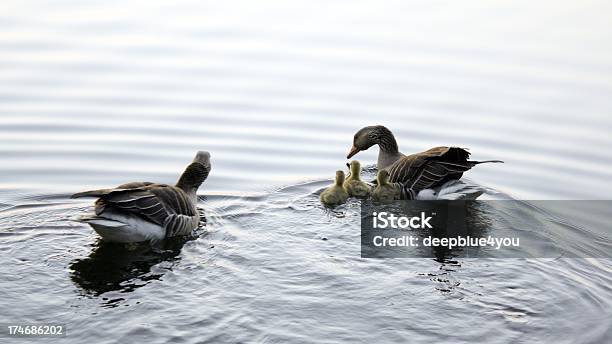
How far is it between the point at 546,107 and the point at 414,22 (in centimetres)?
514

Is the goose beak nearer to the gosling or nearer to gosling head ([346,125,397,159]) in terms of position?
gosling head ([346,125,397,159])

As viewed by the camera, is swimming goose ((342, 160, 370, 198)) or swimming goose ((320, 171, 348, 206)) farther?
swimming goose ((342, 160, 370, 198))

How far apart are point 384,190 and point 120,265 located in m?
4.27

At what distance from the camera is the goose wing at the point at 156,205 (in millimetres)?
10250

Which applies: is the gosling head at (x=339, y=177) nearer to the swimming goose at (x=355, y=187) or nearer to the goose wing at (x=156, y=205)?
the swimming goose at (x=355, y=187)

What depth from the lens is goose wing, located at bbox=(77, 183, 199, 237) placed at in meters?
10.2

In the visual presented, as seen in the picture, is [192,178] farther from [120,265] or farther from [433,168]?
[433,168]

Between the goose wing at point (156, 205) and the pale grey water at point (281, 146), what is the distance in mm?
322

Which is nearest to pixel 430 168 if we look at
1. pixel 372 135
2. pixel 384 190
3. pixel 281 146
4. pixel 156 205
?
pixel 384 190

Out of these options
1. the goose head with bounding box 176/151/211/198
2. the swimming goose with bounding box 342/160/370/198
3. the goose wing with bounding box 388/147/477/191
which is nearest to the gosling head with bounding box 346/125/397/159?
the goose wing with bounding box 388/147/477/191

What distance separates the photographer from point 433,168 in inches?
506

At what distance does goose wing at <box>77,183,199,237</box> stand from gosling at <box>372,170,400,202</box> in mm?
2714

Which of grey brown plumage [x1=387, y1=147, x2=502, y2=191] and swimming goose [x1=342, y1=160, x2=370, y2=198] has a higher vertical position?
grey brown plumage [x1=387, y1=147, x2=502, y2=191]

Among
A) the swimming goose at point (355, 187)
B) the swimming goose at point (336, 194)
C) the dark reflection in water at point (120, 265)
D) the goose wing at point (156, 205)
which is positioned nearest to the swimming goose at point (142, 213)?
the goose wing at point (156, 205)
